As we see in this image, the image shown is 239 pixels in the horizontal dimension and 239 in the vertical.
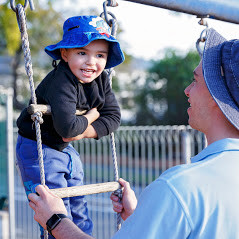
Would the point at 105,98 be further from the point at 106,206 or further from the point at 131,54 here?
the point at 131,54

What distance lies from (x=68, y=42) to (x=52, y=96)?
293mm

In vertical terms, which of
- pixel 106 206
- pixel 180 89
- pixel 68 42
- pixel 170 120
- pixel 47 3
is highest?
pixel 47 3

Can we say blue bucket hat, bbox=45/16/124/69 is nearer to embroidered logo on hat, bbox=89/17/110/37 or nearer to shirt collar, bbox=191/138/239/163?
embroidered logo on hat, bbox=89/17/110/37

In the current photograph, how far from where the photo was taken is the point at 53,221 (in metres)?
1.88

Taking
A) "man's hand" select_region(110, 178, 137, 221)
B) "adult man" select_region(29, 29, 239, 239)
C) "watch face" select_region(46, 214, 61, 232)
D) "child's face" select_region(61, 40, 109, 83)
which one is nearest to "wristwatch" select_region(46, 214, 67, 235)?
"watch face" select_region(46, 214, 61, 232)

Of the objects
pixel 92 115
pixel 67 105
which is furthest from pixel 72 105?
pixel 92 115

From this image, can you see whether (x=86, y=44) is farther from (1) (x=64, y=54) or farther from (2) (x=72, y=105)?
(2) (x=72, y=105)

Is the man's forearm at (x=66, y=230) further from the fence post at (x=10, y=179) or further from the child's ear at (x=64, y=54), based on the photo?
the fence post at (x=10, y=179)

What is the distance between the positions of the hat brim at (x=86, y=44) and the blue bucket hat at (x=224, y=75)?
2.43 feet

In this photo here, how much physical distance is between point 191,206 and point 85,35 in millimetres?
1200

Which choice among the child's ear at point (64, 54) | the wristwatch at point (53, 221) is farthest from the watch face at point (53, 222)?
the child's ear at point (64, 54)

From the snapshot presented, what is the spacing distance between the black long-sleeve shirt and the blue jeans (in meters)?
0.05

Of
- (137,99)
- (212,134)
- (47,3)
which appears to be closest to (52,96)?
(212,134)

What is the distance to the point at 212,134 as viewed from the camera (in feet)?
5.32
